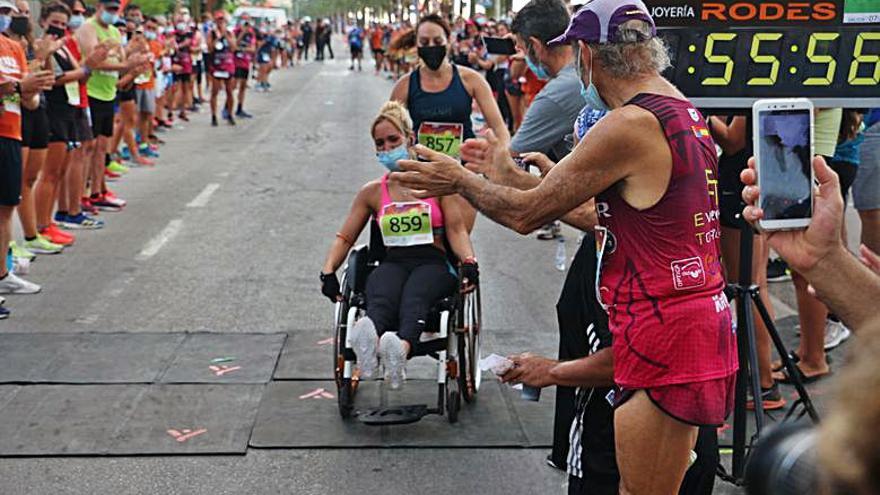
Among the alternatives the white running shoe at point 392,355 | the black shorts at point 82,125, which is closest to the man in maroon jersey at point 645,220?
the white running shoe at point 392,355

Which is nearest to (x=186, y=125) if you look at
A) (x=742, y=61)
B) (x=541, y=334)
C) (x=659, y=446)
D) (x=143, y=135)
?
(x=143, y=135)

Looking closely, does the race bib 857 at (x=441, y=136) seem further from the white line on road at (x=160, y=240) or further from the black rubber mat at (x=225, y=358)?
the white line on road at (x=160, y=240)

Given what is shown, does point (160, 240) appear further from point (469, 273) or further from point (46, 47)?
point (469, 273)

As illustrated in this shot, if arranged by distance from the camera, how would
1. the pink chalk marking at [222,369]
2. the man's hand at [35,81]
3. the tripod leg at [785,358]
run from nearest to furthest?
the tripod leg at [785,358], the pink chalk marking at [222,369], the man's hand at [35,81]

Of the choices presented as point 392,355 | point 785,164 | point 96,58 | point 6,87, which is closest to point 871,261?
point 785,164

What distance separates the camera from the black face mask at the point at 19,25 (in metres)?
8.51

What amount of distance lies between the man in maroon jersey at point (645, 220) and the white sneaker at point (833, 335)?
398cm

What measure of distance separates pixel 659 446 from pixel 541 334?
12.9 feet

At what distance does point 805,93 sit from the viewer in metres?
4.71

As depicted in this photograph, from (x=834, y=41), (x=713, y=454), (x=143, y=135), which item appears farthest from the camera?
(x=143, y=135)

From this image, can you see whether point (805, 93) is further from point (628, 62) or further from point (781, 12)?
point (628, 62)

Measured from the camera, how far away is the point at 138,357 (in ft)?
21.2

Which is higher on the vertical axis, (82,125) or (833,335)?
(82,125)

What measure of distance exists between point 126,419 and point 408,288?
1.53m
